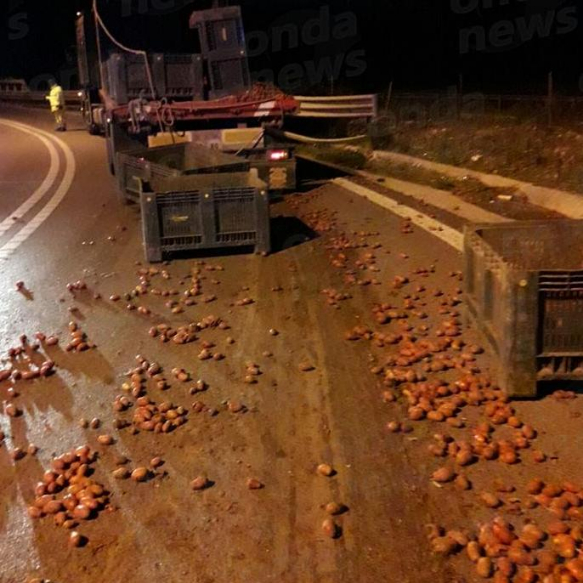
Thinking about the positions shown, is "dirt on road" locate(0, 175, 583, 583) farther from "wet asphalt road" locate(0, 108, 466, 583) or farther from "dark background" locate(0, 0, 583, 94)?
"dark background" locate(0, 0, 583, 94)

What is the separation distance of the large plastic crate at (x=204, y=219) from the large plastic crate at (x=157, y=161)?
1740 millimetres

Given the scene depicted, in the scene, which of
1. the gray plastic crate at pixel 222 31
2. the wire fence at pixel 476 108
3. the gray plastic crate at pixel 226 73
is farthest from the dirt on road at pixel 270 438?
the gray plastic crate at pixel 222 31

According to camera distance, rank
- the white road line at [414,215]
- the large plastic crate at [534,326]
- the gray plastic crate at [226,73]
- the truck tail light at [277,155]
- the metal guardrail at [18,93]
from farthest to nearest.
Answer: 1. the metal guardrail at [18,93]
2. the gray plastic crate at [226,73]
3. the truck tail light at [277,155]
4. the white road line at [414,215]
5. the large plastic crate at [534,326]

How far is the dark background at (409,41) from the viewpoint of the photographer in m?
19.1

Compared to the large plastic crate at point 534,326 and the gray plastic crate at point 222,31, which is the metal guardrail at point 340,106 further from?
the large plastic crate at point 534,326

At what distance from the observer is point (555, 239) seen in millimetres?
6828

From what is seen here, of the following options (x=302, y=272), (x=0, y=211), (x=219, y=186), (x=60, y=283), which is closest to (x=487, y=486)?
(x=302, y=272)

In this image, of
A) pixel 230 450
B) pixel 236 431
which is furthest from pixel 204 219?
pixel 230 450

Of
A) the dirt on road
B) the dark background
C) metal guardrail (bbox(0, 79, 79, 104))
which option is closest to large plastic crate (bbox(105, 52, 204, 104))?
the dark background

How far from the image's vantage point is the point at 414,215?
12023 mm

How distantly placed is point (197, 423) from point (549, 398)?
7.79 feet

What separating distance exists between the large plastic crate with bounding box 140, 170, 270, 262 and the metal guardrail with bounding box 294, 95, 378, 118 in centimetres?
749

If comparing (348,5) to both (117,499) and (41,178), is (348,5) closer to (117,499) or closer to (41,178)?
(41,178)

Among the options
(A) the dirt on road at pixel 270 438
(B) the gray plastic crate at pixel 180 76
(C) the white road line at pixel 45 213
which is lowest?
(A) the dirt on road at pixel 270 438
